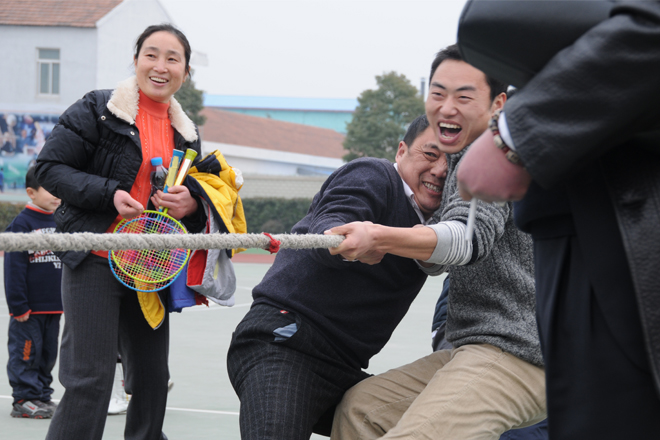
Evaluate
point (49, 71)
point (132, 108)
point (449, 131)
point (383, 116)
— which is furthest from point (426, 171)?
point (383, 116)

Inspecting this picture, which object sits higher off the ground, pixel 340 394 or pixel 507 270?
pixel 507 270

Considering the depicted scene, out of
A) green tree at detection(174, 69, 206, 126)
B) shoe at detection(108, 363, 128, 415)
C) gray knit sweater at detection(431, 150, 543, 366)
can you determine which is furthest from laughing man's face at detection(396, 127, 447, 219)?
green tree at detection(174, 69, 206, 126)

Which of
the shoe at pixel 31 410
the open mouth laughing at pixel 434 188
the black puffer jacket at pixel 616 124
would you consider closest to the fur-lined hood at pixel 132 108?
the open mouth laughing at pixel 434 188

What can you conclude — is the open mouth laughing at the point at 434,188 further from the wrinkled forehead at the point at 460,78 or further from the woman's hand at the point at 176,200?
the woman's hand at the point at 176,200

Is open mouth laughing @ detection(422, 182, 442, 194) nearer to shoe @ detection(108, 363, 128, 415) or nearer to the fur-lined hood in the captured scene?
the fur-lined hood

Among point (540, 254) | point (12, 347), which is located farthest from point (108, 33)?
point (540, 254)

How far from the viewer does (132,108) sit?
2.80 meters

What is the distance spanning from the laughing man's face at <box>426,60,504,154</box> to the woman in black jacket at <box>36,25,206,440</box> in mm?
1049

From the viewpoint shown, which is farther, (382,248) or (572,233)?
(382,248)

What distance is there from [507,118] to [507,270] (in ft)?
3.30

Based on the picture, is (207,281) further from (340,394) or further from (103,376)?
(340,394)

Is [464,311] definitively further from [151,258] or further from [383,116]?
[383,116]

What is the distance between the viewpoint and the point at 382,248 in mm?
1913

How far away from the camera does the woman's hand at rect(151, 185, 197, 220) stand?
→ 8.95 ft
